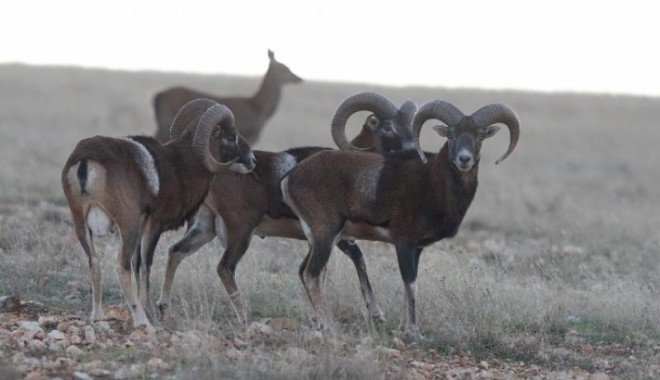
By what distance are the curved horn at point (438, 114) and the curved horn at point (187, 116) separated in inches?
84.0

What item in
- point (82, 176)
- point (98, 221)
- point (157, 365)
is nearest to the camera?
point (157, 365)

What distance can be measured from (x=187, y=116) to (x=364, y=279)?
2.51 m

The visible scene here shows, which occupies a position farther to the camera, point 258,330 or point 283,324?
point 283,324

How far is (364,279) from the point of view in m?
12.3

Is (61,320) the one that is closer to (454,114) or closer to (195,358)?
(195,358)

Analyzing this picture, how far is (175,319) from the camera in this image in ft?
36.2

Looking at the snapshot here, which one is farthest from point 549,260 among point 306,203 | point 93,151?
point 93,151

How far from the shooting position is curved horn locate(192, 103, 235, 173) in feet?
38.3

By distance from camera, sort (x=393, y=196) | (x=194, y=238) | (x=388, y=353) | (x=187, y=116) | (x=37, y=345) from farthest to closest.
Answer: (x=187, y=116)
(x=194, y=238)
(x=393, y=196)
(x=388, y=353)
(x=37, y=345)

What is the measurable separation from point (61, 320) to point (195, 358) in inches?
78.0

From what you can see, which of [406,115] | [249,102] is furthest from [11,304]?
[249,102]

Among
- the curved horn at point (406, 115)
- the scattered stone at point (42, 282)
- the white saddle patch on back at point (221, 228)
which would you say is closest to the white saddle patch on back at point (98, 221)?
the white saddle patch on back at point (221, 228)

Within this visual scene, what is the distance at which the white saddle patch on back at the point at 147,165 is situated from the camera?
10781mm

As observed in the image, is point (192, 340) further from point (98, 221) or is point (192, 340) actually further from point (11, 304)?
point (11, 304)
